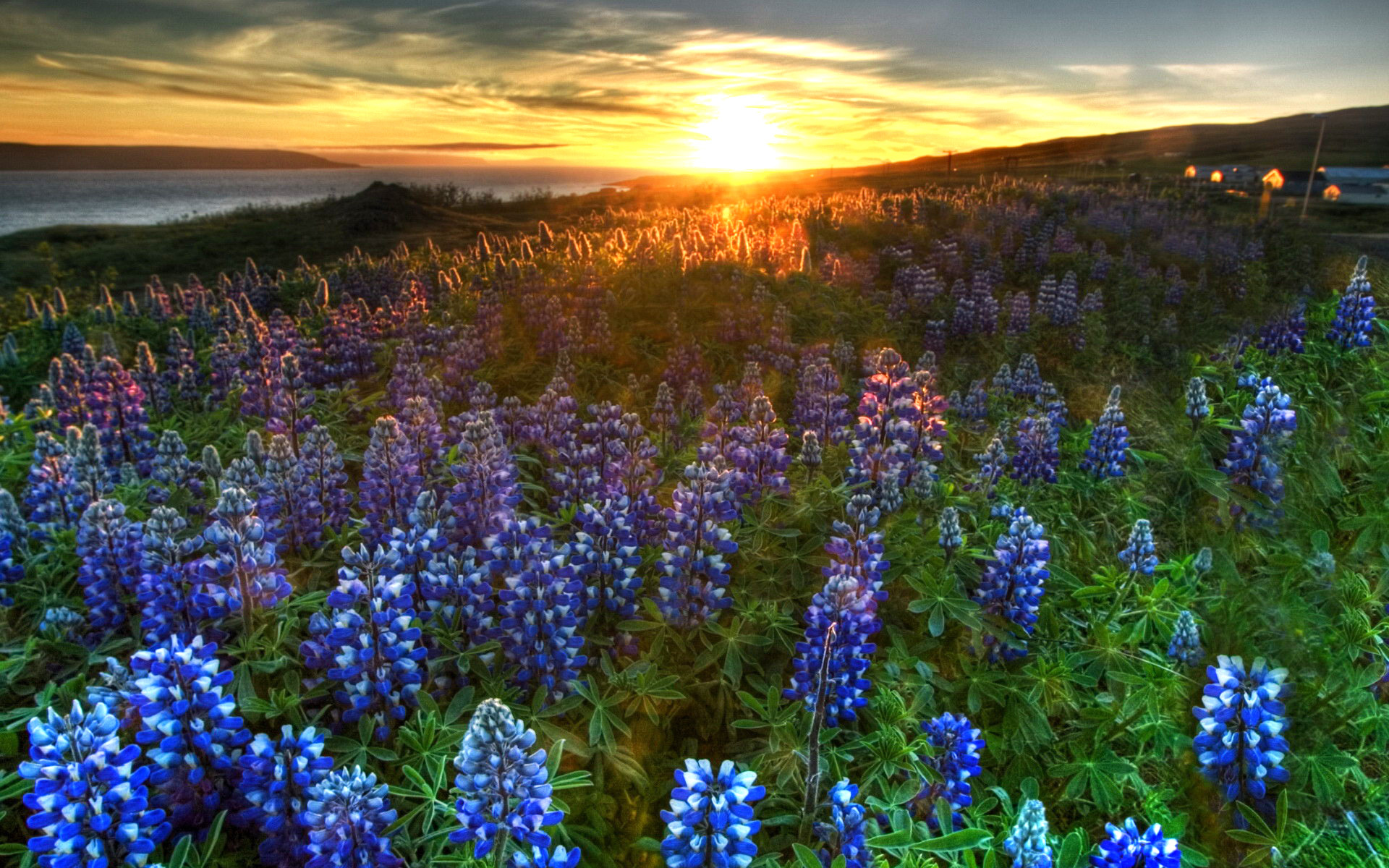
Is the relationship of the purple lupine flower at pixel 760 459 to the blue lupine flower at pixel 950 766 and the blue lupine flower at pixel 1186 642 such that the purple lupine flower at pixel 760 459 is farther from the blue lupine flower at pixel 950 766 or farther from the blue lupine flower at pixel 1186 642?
the blue lupine flower at pixel 1186 642

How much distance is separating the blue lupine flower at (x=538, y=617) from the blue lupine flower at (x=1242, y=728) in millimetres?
2362

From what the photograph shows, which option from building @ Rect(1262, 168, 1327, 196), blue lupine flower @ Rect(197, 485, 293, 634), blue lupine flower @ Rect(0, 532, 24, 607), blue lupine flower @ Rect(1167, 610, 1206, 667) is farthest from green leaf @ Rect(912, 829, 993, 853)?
building @ Rect(1262, 168, 1327, 196)

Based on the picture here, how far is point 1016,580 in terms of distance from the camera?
12.0 ft

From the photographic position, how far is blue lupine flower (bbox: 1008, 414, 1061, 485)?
18.3 ft

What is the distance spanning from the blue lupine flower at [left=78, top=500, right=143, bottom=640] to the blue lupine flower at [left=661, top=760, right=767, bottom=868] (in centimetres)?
281

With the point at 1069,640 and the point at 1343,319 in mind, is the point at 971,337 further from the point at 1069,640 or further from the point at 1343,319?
the point at 1069,640

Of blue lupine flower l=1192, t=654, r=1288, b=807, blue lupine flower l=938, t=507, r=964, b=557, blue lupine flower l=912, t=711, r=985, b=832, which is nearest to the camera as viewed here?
blue lupine flower l=1192, t=654, r=1288, b=807

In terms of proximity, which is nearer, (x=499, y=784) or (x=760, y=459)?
(x=499, y=784)

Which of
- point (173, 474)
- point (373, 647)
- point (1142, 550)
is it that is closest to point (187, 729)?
point (373, 647)

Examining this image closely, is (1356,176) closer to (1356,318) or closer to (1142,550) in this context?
(1356,318)

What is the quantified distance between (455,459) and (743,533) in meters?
2.15

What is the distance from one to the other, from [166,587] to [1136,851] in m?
3.61

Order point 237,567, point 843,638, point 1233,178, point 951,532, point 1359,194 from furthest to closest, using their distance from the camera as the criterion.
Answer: point 1233,178, point 1359,194, point 951,532, point 843,638, point 237,567

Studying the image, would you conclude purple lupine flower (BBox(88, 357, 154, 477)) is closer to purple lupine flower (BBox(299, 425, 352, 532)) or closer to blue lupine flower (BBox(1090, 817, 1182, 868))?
purple lupine flower (BBox(299, 425, 352, 532))
